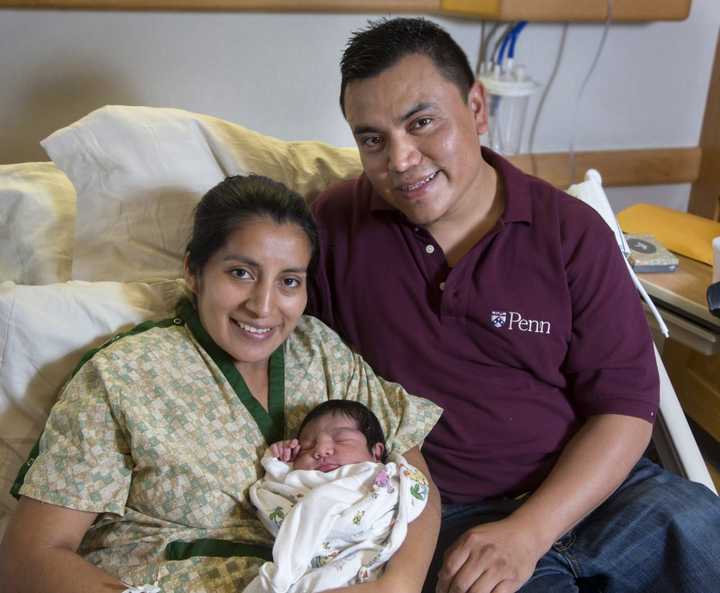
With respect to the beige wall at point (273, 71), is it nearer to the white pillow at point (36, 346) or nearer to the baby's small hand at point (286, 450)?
the white pillow at point (36, 346)

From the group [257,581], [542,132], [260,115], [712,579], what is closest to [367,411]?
[257,581]

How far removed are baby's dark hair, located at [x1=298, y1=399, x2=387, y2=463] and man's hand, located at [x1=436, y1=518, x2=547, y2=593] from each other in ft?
0.61

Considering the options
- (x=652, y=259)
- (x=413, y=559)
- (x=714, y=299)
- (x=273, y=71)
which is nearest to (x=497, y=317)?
(x=413, y=559)

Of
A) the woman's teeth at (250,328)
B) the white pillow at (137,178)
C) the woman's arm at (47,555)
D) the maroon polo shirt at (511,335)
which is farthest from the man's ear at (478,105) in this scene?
the woman's arm at (47,555)

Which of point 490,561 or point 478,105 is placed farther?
point 478,105

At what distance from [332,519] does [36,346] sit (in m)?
0.57

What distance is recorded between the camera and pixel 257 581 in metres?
1.05

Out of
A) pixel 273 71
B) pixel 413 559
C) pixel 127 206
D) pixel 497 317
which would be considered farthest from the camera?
pixel 273 71

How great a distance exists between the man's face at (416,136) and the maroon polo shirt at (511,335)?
0.09m

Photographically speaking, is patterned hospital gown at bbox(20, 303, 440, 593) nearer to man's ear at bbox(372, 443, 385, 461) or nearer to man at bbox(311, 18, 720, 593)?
man's ear at bbox(372, 443, 385, 461)

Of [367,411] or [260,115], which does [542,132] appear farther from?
[367,411]

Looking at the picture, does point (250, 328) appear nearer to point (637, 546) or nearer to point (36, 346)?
point (36, 346)

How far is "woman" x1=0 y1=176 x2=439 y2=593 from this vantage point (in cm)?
107

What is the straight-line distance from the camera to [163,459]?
1122mm
